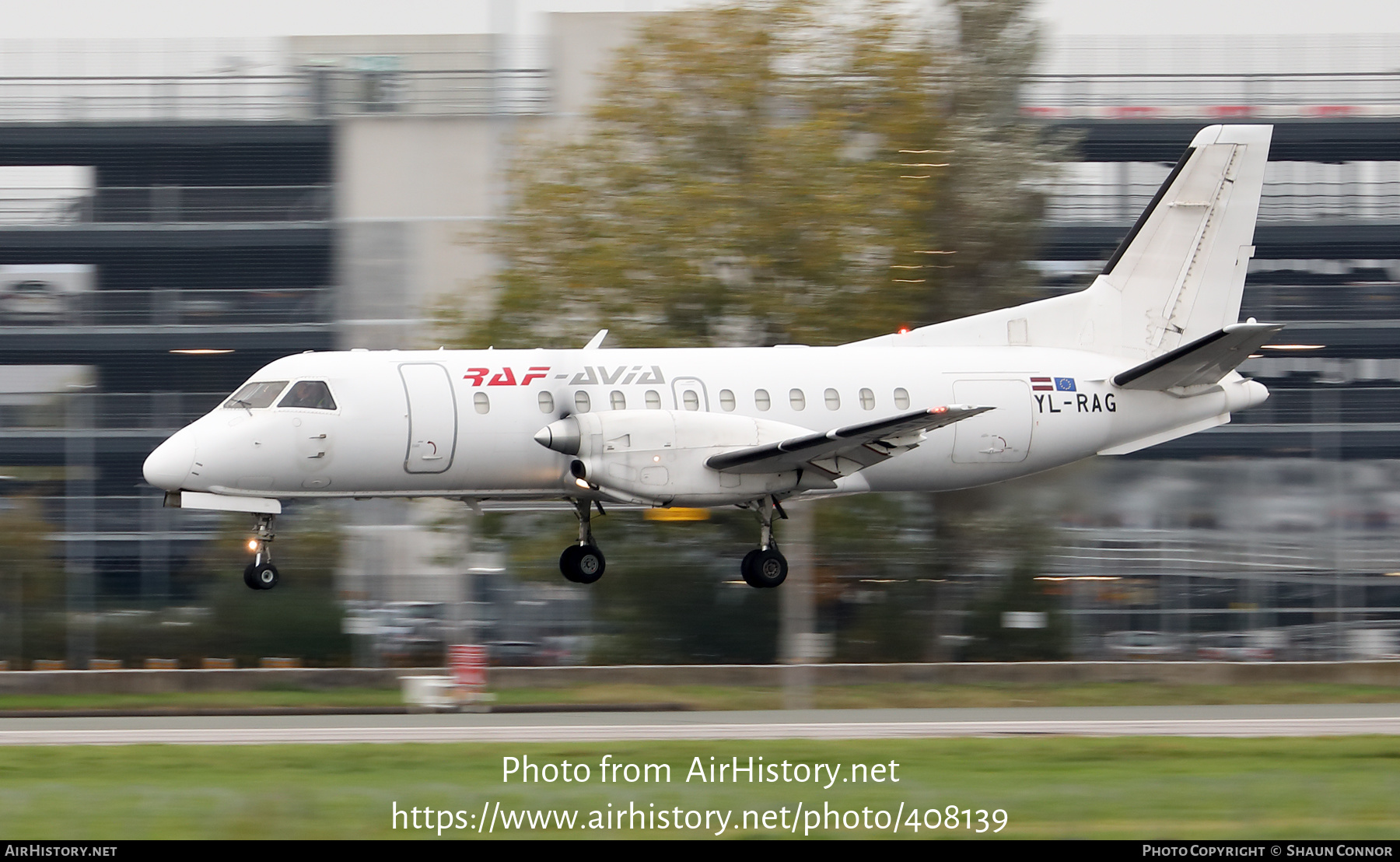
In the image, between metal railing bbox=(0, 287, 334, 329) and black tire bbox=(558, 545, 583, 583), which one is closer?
black tire bbox=(558, 545, 583, 583)

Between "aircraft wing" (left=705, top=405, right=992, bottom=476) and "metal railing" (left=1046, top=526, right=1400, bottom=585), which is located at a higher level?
"aircraft wing" (left=705, top=405, right=992, bottom=476)

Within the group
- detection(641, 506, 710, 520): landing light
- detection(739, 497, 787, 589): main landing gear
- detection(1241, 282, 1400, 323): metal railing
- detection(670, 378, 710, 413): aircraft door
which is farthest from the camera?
detection(1241, 282, 1400, 323): metal railing

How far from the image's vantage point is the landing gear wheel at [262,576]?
67.2 feet

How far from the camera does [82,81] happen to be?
45.5m

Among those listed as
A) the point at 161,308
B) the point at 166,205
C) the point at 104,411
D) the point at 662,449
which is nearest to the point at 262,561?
the point at 662,449

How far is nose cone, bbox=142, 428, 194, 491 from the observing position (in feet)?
65.6

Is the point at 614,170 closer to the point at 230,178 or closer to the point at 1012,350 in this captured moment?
the point at 1012,350

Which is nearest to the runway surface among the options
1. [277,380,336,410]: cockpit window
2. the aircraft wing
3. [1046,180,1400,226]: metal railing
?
the aircraft wing

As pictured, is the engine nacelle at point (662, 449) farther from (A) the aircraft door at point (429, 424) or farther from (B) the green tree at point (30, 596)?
(B) the green tree at point (30, 596)

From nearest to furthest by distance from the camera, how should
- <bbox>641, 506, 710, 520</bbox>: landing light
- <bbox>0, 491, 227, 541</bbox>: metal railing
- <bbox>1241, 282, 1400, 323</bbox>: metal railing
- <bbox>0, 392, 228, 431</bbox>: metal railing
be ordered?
1. <bbox>0, 491, 227, 541</bbox>: metal railing
2. <bbox>641, 506, 710, 520</bbox>: landing light
3. <bbox>0, 392, 228, 431</bbox>: metal railing
4. <bbox>1241, 282, 1400, 323</bbox>: metal railing

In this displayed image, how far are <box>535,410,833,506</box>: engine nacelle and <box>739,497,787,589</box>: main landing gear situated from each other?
81 centimetres

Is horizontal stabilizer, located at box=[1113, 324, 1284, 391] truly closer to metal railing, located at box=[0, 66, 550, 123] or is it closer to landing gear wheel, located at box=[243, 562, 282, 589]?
landing gear wheel, located at box=[243, 562, 282, 589]
